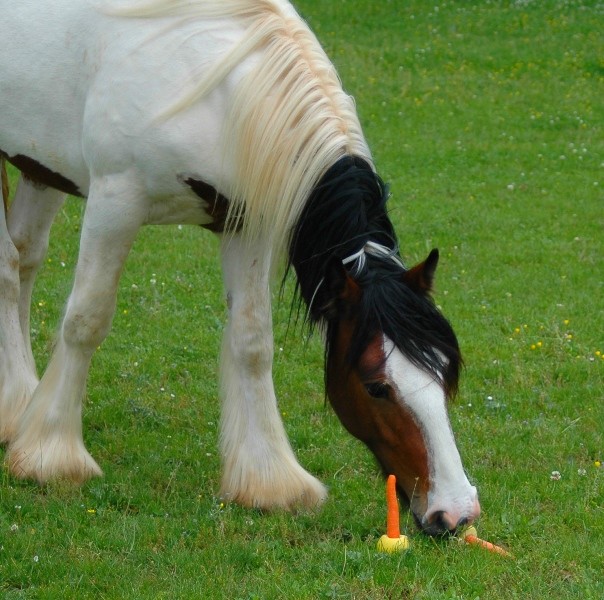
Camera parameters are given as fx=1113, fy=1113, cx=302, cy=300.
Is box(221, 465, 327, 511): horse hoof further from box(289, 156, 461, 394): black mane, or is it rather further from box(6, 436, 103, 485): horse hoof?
box(289, 156, 461, 394): black mane

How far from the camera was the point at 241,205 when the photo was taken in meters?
4.44

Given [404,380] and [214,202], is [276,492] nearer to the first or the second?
[404,380]

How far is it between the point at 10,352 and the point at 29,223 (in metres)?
0.68

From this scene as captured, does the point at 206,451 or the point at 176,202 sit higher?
the point at 176,202

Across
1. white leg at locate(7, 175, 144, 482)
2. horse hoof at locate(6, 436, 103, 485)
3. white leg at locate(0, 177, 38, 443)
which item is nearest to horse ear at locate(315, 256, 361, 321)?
white leg at locate(7, 175, 144, 482)

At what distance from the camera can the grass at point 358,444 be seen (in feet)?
13.2

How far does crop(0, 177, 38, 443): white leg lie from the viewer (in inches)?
222

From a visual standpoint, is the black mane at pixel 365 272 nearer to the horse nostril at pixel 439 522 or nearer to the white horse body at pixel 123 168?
the white horse body at pixel 123 168

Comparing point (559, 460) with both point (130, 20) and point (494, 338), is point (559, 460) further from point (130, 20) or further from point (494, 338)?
point (130, 20)

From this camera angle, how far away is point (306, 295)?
4410 millimetres

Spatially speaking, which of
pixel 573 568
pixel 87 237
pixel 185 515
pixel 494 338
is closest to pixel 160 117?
pixel 87 237

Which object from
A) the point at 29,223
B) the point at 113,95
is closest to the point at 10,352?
the point at 29,223

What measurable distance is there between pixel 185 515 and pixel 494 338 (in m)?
3.12

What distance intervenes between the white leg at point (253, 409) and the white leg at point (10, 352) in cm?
121
